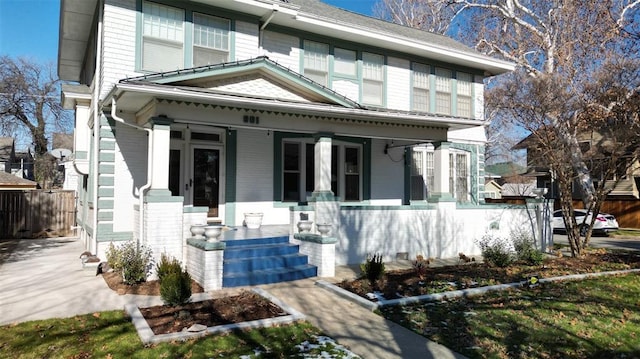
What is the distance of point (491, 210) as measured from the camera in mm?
12789

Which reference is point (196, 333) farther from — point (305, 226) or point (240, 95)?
point (240, 95)

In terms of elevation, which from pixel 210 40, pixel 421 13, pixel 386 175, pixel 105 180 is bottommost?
pixel 105 180

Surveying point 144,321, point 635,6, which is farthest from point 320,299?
point 635,6

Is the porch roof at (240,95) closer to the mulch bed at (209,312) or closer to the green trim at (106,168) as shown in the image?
the green trim at (106,168)

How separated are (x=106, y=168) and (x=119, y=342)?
5716 mm

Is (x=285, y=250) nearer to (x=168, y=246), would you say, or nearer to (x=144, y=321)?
(x=168, y=246)

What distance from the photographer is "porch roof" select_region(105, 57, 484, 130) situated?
8.38m

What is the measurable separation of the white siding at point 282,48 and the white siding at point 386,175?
363cm

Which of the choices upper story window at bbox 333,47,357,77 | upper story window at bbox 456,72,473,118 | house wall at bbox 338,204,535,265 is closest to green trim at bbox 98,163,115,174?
house wall at bbox 338,204,535,265

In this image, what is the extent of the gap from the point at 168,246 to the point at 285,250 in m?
2.39

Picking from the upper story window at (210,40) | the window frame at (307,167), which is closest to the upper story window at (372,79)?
the window frame at (307,167)

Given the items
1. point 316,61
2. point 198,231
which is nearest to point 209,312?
point 198,231

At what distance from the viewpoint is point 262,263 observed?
338 inches

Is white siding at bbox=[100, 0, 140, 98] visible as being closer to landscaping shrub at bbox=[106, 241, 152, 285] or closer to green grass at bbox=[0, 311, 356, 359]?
landscaping shrub at bbox=[106, 241, 152, 285]
